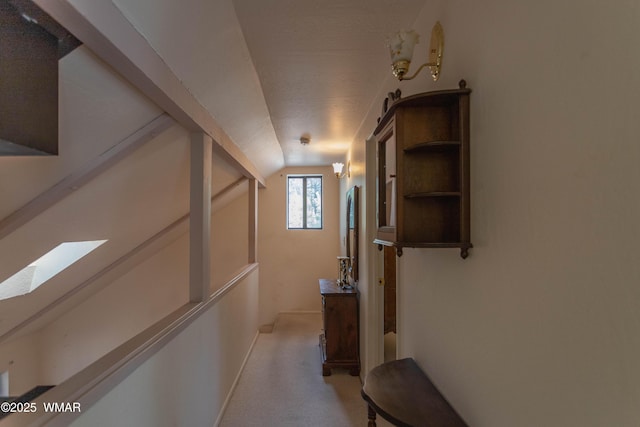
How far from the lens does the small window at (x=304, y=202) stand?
539 centimetres

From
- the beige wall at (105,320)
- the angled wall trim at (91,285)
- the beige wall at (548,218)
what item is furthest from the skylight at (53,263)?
the beige wall at (548,218)

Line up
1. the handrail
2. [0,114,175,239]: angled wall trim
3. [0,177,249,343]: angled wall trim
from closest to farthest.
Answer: the handrail → [0,114,175,239]: angled wall trim → [0,177,249,343]: angled wall trim

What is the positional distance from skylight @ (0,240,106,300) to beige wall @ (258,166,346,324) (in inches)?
119

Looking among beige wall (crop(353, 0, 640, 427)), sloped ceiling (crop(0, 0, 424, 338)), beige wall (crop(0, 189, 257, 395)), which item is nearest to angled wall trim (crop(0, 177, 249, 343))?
sloped ceiling (crop(0, 0, 424, 338))

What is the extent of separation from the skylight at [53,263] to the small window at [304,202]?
323cm

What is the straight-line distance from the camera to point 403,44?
1.09 metres

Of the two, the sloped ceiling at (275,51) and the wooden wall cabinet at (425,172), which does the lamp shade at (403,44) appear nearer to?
the wooden wall cabinet at (425,172)

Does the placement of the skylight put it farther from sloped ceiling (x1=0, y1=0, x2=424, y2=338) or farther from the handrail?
the handrail

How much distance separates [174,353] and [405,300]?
50.3 inches

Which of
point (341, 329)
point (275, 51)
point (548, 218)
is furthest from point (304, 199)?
point (548, 218)

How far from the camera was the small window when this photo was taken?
5.39 m

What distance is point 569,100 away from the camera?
2.01 ft

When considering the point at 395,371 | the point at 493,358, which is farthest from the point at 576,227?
the point at 395,371

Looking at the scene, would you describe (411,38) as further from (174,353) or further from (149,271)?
(149,271)
